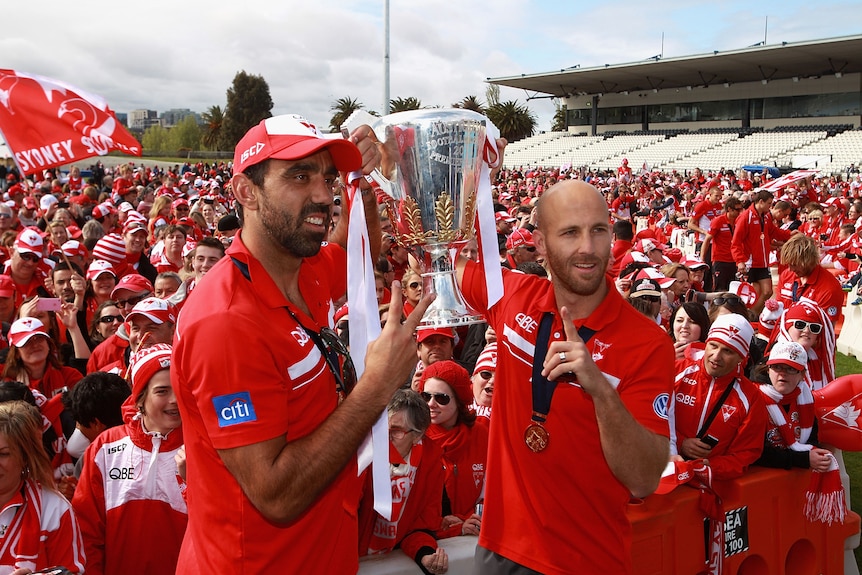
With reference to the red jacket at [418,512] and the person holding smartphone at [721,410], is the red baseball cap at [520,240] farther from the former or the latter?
the red jacket at [418,512]

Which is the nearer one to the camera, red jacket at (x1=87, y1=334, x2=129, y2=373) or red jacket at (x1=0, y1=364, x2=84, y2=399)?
red jacket at (x1=0, y1=364, x2=84, y2=399)

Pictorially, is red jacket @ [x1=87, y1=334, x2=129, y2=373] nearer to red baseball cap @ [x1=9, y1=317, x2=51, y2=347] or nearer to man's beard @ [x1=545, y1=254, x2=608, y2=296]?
red baseball cap @ [x1=9, y1=317, x2=51, y2=347]

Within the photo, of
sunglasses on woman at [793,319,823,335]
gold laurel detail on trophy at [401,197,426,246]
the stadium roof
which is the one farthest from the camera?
the stadium roof

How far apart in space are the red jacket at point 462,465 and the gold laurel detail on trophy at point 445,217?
158 centimetres

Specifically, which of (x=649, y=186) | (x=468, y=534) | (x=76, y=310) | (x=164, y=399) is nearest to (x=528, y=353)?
(x=468, y=534)

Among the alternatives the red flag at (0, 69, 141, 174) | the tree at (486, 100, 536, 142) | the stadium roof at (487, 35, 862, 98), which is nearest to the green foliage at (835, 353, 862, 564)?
the red flag at (0, 69, 141, 174)

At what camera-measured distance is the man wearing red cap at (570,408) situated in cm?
235

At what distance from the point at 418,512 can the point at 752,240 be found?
9002mm

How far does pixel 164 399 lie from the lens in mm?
3184

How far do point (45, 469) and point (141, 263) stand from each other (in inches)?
232

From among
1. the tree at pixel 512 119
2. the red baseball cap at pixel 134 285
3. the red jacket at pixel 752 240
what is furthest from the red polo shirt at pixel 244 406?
the tree at pixel 512 119

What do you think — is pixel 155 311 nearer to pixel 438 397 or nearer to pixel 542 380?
pixel 438 397

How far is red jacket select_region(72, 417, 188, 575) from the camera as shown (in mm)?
3045

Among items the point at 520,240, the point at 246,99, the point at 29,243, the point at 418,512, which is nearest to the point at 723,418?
the point at 418,512
